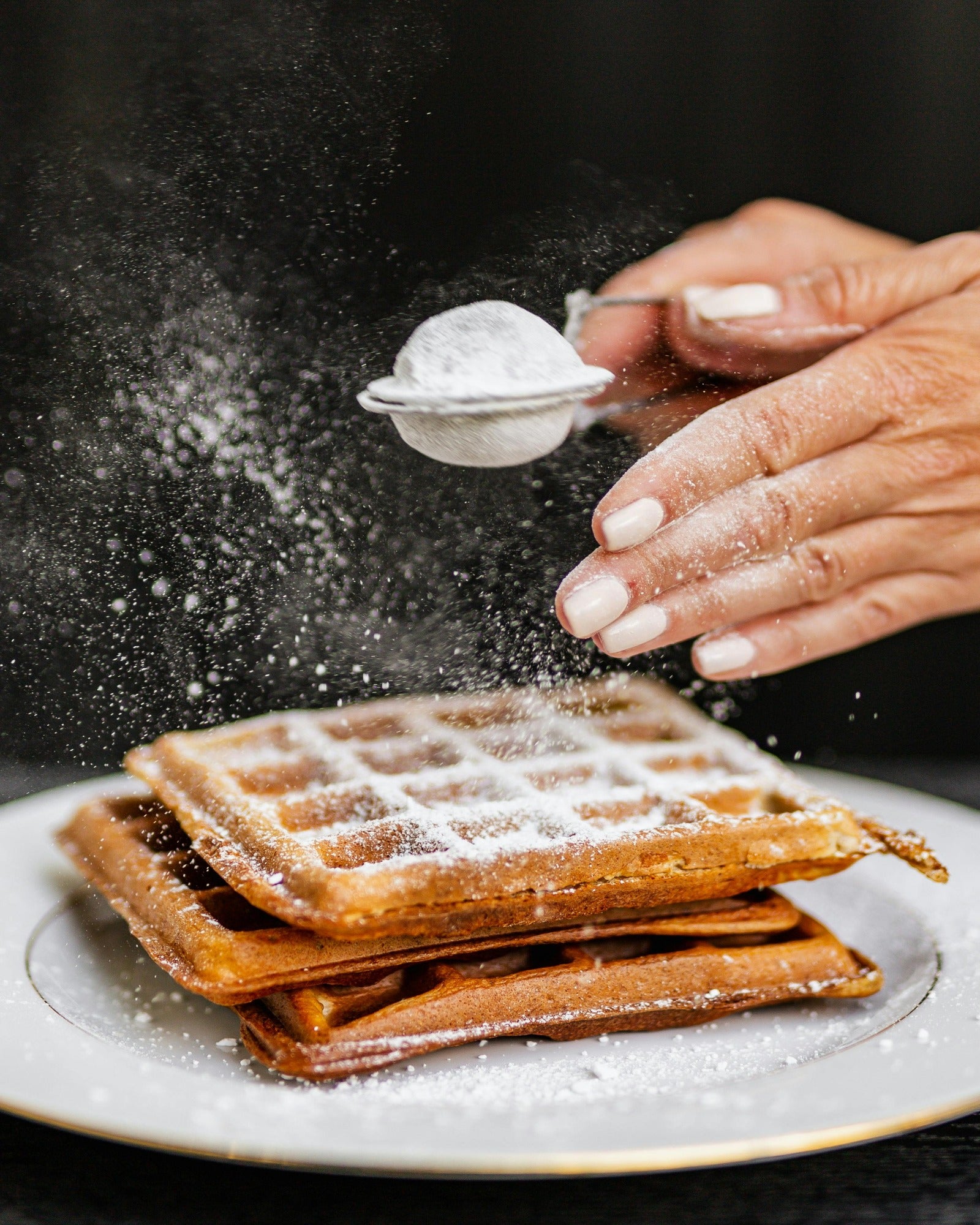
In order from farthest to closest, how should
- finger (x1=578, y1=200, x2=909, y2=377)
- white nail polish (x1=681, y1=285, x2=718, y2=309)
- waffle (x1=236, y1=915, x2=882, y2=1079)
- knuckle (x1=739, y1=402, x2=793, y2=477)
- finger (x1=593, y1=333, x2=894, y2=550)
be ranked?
finger (x1=578, y1=200, x2=909, y2=377), white nail polish (x1=681, y1=285, x2=718, y2=309), knuckle (x1=739, y1=402, x2=793, y2=477), finger (x1=593, y1=333, x2=894, y2=550), waffle (x1=236, y1=915, x2=882, y2=1079)

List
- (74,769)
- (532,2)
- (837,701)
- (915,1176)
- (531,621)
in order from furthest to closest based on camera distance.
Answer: (837,701) < (74,769) < (532,2) < (531,621) < (915,1176)

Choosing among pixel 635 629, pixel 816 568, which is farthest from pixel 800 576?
pixel 635 629

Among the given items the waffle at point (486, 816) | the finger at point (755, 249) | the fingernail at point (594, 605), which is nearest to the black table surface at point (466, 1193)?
the waffle at point (486, 816)

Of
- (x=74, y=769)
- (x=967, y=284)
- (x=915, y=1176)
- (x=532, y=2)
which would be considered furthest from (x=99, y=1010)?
(x=532, y=2)

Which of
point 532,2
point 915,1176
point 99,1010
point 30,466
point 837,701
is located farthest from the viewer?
point 837,701

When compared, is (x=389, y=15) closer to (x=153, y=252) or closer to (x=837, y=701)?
(x=153, y=252)

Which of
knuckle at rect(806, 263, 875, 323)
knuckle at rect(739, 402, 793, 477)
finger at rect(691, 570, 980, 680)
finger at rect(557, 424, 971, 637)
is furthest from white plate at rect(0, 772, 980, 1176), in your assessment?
knuckle at rect(806, 263, 875, 323)

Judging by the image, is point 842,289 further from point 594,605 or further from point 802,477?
point 594,605

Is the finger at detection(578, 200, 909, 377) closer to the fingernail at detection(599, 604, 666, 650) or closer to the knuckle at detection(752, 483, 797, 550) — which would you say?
the knuckle at detection(752, 483, 797, 550)
